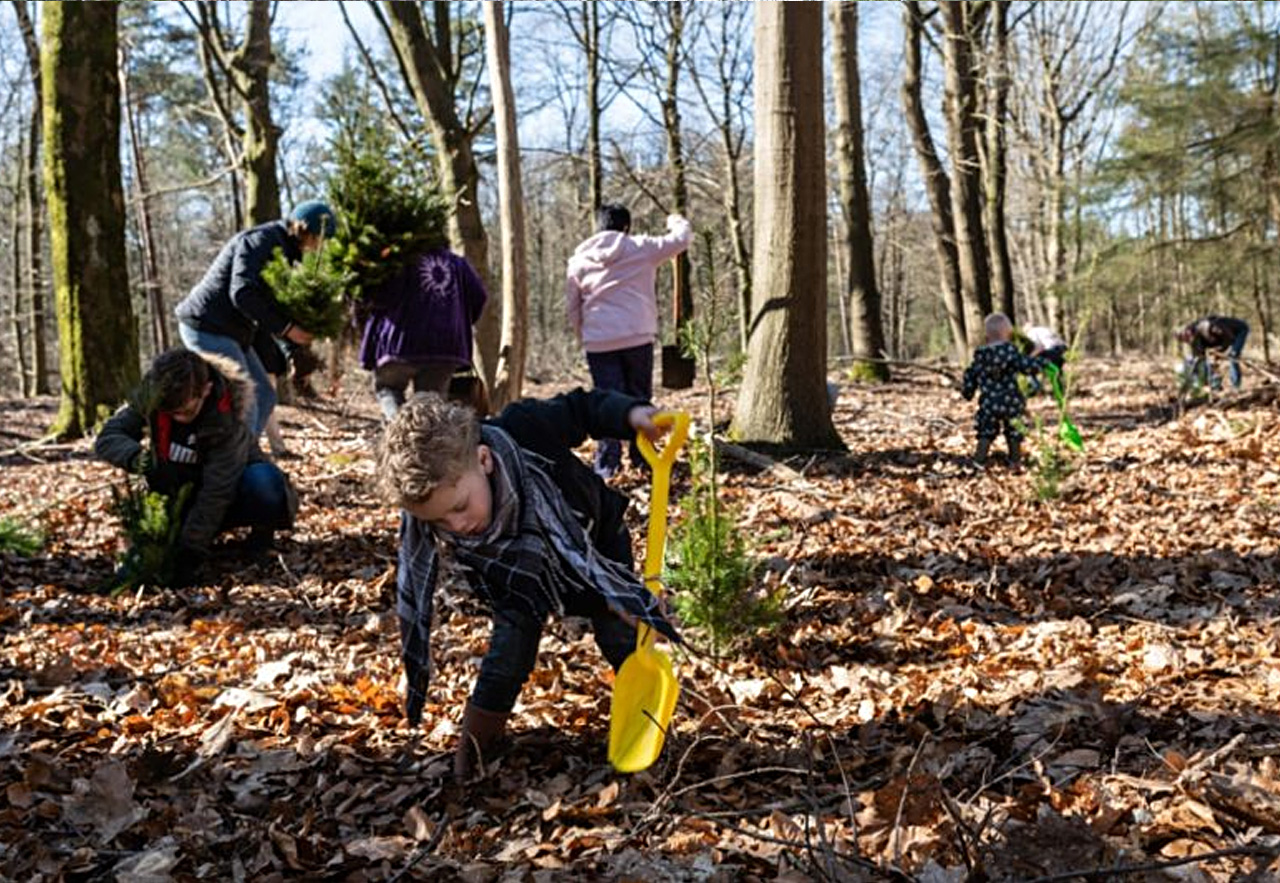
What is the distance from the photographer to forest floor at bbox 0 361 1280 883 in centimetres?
230

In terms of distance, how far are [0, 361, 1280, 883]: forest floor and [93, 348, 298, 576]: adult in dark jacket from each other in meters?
0.30

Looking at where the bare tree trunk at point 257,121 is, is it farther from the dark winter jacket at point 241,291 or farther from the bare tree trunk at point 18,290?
the bare tree trunk at point 18,290

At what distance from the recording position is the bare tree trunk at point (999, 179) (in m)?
14.2

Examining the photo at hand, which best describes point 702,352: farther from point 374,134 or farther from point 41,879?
point 374,134

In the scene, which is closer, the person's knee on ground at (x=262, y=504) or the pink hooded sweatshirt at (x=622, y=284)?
the person's knee on ground at (x=262, y=504)

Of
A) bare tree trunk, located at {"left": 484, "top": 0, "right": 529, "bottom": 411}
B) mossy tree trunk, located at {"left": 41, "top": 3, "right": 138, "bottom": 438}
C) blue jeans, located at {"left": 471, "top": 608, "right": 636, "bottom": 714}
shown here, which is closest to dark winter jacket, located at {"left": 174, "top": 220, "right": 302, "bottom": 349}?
bare tree trunk, located at {"left": 484, "top": 0, "right": 529, "bottom": 411}

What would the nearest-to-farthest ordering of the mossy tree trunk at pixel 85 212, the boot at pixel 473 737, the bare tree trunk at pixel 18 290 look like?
1. the boot at pixel 473 737
2. the mossy tree trunk at pixel 85 212
3. the bare tree trunk at pixel 18 290

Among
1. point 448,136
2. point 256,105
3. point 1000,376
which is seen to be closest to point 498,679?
point 1000,376

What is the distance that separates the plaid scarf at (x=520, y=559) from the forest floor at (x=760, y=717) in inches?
18.7

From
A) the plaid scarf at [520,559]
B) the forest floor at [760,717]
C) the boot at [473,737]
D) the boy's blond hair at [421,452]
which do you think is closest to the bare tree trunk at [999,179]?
the forest floor at [760,717]

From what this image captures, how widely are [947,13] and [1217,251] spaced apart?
447 cm

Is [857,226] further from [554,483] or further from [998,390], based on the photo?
[554,483]

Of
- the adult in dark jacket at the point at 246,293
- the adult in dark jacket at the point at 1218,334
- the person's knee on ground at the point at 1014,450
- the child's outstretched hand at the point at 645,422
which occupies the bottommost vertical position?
the person's knee on ground at the point at 1014,450

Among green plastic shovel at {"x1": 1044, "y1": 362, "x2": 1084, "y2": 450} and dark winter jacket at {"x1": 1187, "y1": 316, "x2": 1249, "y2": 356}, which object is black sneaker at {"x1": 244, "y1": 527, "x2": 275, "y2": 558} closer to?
green plastic shovel at {"x1": 1044, "y1": 362, "x2": 1084, "y2": 450}
